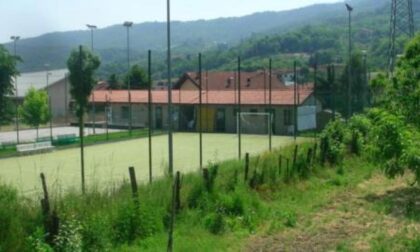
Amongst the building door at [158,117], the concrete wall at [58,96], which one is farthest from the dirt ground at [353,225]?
the concrete wall at [58,96]

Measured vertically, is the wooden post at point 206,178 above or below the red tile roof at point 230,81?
below

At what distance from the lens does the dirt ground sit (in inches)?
358

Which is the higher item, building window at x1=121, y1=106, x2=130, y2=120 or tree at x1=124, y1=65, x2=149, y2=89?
tree at x1=124, y1=65, x2=149, y2=89

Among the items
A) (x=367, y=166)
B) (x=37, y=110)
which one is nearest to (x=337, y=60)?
(x=37, y=110)

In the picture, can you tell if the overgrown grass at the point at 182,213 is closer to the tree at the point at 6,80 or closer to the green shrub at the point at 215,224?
the green shrub at the point at 215,224

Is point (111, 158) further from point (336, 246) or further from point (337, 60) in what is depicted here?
point (337, 60)

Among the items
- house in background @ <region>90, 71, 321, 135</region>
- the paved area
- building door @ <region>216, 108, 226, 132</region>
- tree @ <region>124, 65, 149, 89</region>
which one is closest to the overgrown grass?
house in background @ <region>90, 71, 321, 135</region>

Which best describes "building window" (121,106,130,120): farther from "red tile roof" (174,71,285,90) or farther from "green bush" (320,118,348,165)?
"green bush" (320,118,348,165)

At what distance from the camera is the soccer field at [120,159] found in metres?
19.5

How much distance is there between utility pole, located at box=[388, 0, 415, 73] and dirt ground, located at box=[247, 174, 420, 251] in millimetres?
15664

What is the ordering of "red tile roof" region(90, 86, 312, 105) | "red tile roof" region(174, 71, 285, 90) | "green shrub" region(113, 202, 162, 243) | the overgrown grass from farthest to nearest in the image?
1. "red tile roof" region(174, 71, 285, 90)
2. "red tile roof" region(90, 86, 312, 105)
3. "green shrub" region(113, 202, 162, 243)
4. the overgrown grass

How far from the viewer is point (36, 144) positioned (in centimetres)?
3000

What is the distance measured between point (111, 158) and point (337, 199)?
1424cm

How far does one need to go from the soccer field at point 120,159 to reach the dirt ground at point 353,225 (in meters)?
6.45
